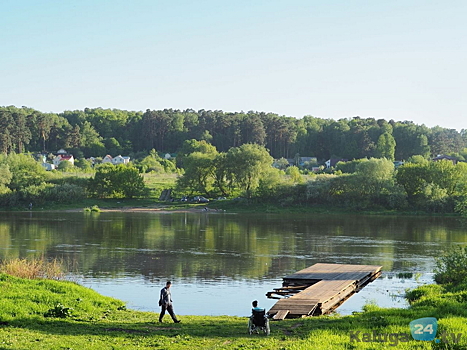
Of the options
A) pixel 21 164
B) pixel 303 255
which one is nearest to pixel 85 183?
pixel 21 164

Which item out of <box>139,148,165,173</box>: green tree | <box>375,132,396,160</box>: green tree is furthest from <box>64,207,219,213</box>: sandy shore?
<box>375,132,396,160</box>: green tree

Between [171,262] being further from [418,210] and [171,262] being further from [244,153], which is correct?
[244,153]

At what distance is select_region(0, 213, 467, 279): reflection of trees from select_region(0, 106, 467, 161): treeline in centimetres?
8550

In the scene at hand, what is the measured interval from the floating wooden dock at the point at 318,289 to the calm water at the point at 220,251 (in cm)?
60

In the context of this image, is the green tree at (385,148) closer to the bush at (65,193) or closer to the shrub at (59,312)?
the bush at (65,193)

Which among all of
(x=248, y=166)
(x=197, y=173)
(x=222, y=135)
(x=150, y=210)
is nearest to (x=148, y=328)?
(x=150, y=210)

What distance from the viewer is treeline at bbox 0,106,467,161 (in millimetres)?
157000

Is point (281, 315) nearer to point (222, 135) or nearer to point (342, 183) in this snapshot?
point (342, 183)

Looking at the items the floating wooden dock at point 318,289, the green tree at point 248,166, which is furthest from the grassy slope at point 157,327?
the green tree at point 248,166

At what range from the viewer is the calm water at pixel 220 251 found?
27.5 metres

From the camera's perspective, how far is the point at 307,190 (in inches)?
3728

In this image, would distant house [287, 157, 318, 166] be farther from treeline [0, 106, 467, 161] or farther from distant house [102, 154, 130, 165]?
distant house [102, 154, 130, 165]

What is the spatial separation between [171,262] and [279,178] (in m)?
61.8

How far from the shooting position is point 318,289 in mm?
25750
